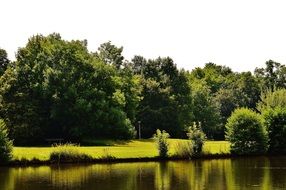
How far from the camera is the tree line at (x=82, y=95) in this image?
270ft

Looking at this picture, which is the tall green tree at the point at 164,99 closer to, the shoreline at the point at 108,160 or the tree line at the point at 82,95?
the tree line at the point at 82,95

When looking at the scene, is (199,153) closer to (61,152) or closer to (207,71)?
(61,152)

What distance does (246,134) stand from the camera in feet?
227

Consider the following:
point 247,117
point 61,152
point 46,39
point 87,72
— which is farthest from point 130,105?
point 61,152

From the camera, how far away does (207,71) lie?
15662 centimetres

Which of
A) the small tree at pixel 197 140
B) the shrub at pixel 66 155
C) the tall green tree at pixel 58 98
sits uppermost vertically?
the tall green tree at pixel 58 98

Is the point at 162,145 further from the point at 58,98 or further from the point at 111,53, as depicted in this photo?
the point at 111,53

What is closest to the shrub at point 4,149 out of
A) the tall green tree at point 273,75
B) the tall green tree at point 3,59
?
the tall green tree at point 3,59

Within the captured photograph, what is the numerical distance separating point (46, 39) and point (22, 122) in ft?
58.8

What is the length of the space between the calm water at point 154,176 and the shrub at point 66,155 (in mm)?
3038

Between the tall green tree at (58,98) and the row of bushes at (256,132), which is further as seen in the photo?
the tall green tree at (58,98)

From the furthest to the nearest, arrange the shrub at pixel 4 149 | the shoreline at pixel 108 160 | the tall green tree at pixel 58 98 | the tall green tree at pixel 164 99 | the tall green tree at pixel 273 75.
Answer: the tall green tree at pixel 273 75, the tall green tree at pixel 164 99, the tall green tree at pixel 58 98, the shoreline at pixel 108 160, the shrub at pixel 4 149

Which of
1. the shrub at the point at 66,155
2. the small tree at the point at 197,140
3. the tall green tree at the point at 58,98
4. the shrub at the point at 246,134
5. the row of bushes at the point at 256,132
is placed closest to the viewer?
the shrub at the point at 66,155

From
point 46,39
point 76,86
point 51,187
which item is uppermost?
point 46,39
